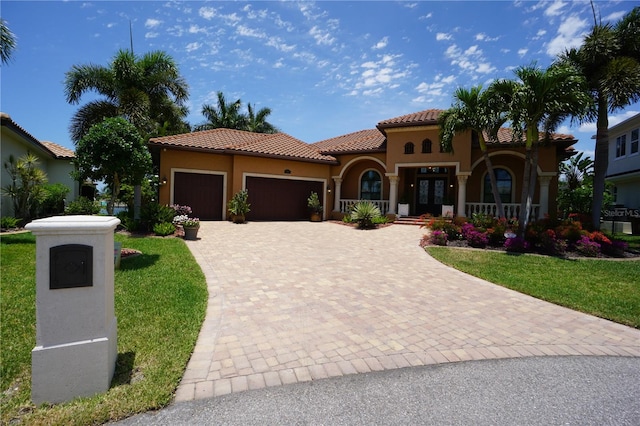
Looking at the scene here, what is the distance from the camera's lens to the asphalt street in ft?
8.73

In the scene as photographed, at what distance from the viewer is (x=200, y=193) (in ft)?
56.7

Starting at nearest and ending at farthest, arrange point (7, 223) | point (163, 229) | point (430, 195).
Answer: point (163, 229)
point (7, 223)
point (430, 195)

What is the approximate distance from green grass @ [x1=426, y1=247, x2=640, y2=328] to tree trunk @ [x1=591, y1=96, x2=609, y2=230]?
11.0ft

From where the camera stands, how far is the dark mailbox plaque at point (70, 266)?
271 centimetres

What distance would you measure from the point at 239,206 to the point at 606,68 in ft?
53.0

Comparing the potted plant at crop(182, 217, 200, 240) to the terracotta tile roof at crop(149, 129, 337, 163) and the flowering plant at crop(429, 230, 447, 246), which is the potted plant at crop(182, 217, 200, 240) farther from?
the flowering plant at crop(429, 230, 447, 246)

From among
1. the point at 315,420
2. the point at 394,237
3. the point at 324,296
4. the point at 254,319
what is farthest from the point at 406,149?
the point at 315,420

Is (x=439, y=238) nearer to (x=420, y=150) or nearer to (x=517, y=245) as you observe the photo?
(x=517, y=245)

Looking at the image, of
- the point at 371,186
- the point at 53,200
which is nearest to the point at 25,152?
the point at 53,200

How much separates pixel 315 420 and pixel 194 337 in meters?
2.05

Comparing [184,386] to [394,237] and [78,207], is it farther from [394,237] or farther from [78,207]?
[78,207]

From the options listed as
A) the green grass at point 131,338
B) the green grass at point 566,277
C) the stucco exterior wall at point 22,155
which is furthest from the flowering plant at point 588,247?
the stucco exterior wall at point 22,155

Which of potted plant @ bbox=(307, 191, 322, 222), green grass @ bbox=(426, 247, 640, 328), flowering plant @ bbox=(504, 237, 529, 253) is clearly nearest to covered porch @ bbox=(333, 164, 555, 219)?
potted plant @ bbox=(307, 191, 322, 222)

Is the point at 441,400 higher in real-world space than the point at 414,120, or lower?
lower
